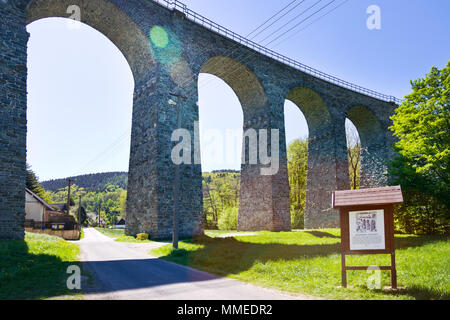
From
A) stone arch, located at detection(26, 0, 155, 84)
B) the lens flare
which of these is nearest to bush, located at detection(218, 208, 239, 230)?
stone arch, located at detection(26, 0, 155, 84)

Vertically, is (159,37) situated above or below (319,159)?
above

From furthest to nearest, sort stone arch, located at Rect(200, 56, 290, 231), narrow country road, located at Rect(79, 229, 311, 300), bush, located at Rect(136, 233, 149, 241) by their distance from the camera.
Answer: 1. stone arch, located at Rect(200, 56, 290, 231)
2. bush, located at Rect(136, 233, 149, 241)
3. narrow country road, located at Rect(79, 229, 311, 300)

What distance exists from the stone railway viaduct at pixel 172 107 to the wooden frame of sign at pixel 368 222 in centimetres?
1308

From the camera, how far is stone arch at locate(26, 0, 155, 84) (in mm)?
21609

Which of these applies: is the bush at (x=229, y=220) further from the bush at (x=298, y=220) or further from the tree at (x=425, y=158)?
the tree at (x=425, y=158)

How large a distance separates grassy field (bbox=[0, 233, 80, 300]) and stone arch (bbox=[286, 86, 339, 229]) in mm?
27793

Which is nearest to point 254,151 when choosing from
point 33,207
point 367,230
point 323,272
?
point 323,272

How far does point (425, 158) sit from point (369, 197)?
1603 centimetres

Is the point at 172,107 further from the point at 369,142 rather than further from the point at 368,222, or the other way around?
the point at 369,142

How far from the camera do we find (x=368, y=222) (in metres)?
8.20

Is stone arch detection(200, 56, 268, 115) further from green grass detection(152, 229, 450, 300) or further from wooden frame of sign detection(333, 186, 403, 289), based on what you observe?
wooden frame of sign detection(333, 186, 403, 289)

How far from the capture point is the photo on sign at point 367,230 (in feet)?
26.2

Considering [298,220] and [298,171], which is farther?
[298,171]
